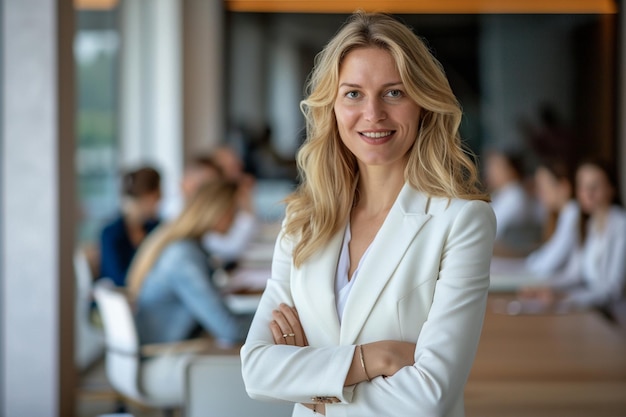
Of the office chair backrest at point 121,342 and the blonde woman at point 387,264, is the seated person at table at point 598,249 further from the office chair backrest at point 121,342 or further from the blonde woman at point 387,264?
the blonde woman at point 387,264

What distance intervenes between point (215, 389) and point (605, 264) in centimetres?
294

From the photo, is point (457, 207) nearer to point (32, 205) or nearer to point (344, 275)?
point (344, 275)

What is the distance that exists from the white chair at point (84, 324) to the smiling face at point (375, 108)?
313cm

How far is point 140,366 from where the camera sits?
147 inches

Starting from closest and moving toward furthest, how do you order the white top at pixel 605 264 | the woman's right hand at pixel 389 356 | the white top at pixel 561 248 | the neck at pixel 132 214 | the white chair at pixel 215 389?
the woman's right hand at pixel 389 356 → the white chair at pixel 215 389 → the white top at pixel 605 264 → the neck at pixel 132 214 → the white top at pixel 561 248

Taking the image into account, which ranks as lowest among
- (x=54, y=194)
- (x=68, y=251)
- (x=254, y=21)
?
(x=68, y=251)

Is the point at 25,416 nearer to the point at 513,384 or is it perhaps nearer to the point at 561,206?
the point at 513,384

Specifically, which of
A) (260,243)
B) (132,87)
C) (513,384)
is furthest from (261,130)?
(513,384)

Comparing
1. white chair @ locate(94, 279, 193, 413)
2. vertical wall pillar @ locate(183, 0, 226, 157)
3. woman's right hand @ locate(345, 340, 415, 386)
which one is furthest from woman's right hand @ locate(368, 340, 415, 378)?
vertical wall pillar @ locate(183, 0, 226, 157)

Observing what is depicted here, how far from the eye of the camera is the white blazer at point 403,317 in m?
1.70

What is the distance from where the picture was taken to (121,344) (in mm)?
3777

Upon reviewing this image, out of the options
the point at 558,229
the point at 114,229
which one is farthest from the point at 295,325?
the point at 558,229

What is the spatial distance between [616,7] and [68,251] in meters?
8.33

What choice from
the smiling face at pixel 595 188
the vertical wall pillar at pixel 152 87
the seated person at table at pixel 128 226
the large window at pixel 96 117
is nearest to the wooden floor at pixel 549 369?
the smiling face at pixel 595 188
